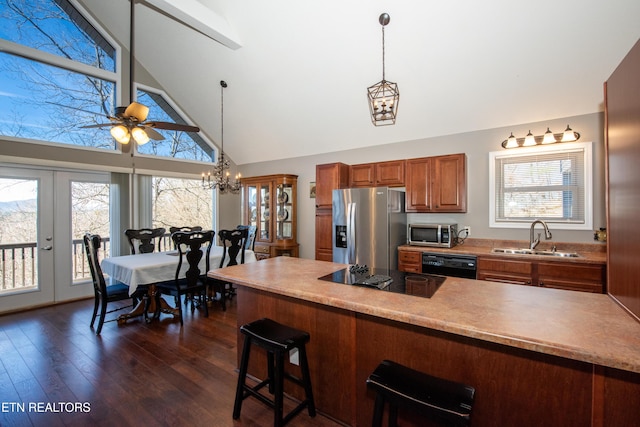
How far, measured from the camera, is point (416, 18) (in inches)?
114

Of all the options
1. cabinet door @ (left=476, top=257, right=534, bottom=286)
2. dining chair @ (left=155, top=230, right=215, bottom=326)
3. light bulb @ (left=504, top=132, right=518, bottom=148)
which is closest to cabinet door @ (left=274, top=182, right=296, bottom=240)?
dining chair @ (left=155, top=230, right=215, bottom=326)

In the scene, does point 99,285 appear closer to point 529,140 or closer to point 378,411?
point 378,411

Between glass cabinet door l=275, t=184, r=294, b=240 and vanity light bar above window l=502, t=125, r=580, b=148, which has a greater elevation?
vanity light bar above window l=502, t=125, r=580, b=148

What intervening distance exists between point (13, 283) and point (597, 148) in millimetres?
7566

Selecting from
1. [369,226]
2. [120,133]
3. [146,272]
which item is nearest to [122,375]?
[146,272]

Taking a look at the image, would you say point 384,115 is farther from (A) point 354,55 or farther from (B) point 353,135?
(B) point 353,135

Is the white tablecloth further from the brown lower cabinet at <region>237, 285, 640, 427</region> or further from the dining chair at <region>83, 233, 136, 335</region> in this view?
the brown lower cabinet at <region>237, 285, 640, 427</region>

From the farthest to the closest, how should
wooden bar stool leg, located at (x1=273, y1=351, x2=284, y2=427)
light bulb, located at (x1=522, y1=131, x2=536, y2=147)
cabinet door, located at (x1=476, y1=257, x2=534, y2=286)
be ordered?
light bulb, located at (x1=522, y1=131, x2=536, y2=147) → cabinet door, located at (x1=476, y1=257, x2=534, y2=286) → wooden bar stool leg, located at (x1=273, y1=351, x2=284, y2=427)

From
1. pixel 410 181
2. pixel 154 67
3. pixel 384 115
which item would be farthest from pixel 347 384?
pixel 154 67

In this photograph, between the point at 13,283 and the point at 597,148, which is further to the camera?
the point at 13,283

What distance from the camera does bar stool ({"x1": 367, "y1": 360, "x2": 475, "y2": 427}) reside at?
109cm

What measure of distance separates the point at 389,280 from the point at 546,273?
7.07ft

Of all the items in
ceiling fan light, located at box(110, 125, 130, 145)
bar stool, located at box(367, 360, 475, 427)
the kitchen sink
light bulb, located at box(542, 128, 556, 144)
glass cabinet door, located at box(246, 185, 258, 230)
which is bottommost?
bar stool, located at box(367, 360, 475, 427)

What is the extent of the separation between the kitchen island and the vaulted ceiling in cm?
255
